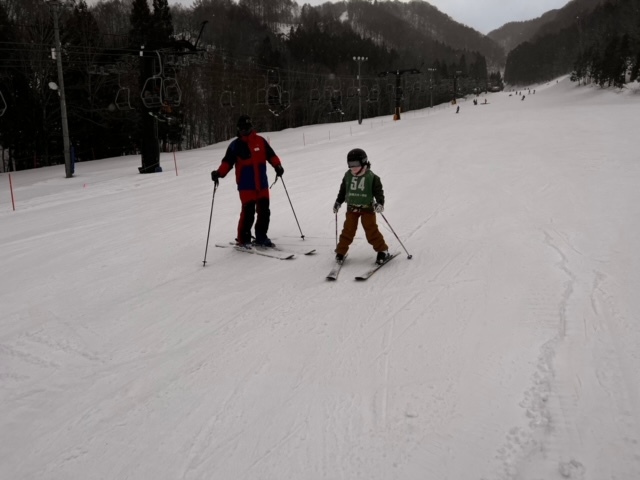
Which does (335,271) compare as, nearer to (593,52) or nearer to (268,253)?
(268,253)

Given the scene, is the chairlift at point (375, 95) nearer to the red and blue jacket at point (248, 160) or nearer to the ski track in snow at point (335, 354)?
the ski track in snow at point (335, 354)

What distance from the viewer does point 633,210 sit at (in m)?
7.09

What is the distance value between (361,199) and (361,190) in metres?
0.11

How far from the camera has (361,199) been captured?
5.44 meters

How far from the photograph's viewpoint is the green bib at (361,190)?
5422 mm

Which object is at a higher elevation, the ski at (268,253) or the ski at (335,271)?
the ski at (268,253)

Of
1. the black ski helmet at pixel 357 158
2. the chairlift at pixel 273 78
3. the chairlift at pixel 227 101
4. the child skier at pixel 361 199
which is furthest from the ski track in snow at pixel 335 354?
the chairlift at pixel 273 78

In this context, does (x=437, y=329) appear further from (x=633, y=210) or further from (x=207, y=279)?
(x=633, y=210)

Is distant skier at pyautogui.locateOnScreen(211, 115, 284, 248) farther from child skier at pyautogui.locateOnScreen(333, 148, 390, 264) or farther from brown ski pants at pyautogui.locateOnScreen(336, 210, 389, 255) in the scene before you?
brown ski pants at pyautogui.locateOnScreen(336, 210, 389, 255)

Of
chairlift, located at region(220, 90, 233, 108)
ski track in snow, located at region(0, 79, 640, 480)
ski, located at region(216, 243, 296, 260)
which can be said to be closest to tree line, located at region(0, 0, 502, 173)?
chairlift, located at region(220, 90, 233, 108)

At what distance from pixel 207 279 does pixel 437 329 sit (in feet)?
9.79

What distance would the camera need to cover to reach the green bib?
17.8 feet

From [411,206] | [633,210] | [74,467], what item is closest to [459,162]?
[411,206]

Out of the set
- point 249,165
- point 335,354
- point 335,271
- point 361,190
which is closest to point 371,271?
point 335,271
